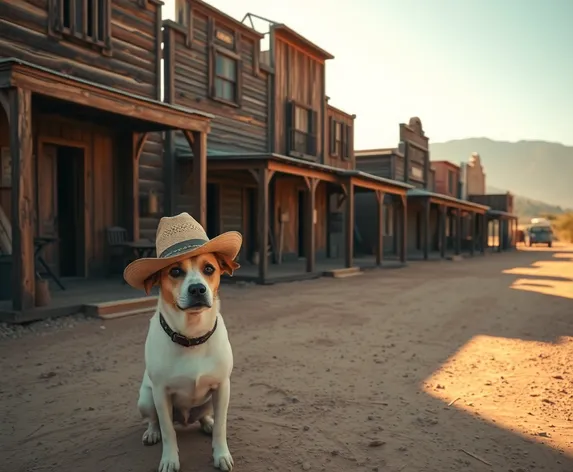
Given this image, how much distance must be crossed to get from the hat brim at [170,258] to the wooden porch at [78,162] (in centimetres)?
454

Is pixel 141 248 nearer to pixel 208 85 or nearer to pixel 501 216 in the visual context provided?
pixel 208 85

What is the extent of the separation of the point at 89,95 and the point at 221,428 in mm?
5945

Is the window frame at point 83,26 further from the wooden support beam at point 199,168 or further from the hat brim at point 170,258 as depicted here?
the hat brim at point 170,258

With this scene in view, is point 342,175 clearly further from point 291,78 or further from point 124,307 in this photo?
point 124,307

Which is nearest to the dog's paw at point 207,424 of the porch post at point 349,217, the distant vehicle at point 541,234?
the porch post at point 349,217

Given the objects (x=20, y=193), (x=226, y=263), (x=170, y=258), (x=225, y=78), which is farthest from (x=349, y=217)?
(x=170, y=258)

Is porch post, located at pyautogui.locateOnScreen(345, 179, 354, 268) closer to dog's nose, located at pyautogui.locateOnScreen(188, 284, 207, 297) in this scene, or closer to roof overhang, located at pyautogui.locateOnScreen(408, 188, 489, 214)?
roof overhang, located at pyautogui.locateOnScreen(408, 188, 489, 214)

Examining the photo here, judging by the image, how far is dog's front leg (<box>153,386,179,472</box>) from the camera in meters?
2.76

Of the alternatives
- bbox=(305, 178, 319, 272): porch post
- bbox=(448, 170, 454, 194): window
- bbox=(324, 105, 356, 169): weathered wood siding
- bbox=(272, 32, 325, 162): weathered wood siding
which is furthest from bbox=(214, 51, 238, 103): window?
bbox=(448, 170, 454, 194): window

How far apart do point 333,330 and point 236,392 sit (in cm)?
282

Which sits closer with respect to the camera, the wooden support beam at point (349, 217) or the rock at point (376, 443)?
the rock at point (376, 443)

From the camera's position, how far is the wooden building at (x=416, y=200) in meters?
24.8

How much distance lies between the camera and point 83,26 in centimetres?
995

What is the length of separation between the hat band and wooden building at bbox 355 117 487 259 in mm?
20886
